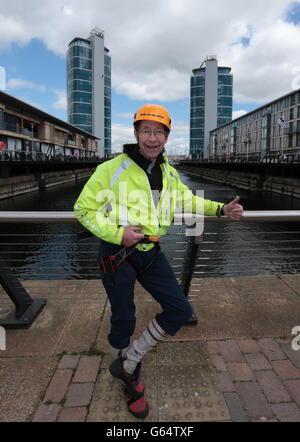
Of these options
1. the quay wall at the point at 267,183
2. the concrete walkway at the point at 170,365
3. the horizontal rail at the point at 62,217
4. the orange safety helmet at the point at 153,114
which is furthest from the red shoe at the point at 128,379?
the quay wall at the point at 267,183

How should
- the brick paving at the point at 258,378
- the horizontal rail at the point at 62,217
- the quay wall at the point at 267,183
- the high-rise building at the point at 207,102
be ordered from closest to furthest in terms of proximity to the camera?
the brick paving at the point at 258,378 < the horizontal rail at the point at 62,217 < the quay wall at the point at 267,183 < the high-rise building at the point at 207,102

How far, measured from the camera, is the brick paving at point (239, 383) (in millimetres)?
1889

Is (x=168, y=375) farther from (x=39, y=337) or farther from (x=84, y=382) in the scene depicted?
(x=39, y=337)

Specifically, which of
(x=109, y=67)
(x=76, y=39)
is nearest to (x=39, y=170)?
(x=76, y=39)

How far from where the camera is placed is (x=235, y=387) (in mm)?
2102

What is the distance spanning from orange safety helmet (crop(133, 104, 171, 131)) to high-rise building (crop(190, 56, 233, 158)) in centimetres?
13082

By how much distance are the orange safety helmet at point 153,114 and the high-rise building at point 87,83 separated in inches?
4624

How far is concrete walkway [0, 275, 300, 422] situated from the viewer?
1.92 meters

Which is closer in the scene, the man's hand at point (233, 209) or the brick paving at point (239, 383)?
the brick paving at point (239, 383)

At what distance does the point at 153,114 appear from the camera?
6.66ft

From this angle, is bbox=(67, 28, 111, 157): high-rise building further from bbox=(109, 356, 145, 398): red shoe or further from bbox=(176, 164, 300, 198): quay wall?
bbox=(109, 356, 145, 398): red shoe

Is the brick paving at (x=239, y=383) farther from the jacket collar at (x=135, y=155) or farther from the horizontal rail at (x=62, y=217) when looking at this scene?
the jacket collar at (x=135, y=155)

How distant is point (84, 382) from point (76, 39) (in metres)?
129

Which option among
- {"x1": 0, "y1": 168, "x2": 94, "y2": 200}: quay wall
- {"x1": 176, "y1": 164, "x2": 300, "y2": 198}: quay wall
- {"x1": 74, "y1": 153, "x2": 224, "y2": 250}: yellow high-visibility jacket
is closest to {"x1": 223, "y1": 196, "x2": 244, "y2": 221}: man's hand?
{"x1": 74, "y1": 153, "x2": 224, "y2": 250}: yellow high-visibility jacket
